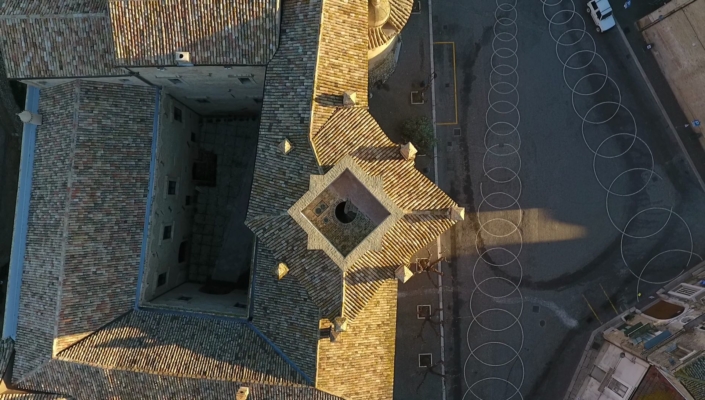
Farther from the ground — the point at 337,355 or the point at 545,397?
the point at 337,355

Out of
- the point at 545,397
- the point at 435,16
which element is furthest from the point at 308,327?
the point at 435,16

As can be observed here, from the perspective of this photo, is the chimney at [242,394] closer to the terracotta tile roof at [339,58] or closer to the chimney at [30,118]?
the terracotta tile roof at [339,58]

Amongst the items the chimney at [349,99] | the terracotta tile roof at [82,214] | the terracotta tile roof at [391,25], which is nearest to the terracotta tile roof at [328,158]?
the chimney at [349,99]

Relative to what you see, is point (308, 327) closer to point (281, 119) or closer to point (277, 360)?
point (277, 360)

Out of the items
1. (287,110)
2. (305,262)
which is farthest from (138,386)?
(287,110)

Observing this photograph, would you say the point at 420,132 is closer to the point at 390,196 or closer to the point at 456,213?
the point at 456,213

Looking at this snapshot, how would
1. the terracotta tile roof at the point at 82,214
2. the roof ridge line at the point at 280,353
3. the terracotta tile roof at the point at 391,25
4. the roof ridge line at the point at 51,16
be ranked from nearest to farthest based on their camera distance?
the roof ridge line at the point at 51,16 < the roof ridge line at the point at 280,353 < the terracotta tile roof at the point at 82,214 < the terracotta tile roof at the point at 391,25

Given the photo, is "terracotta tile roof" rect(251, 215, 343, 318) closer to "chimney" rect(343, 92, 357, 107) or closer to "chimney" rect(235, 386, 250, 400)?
"chimney" rect(235, 386, 250, 400)
